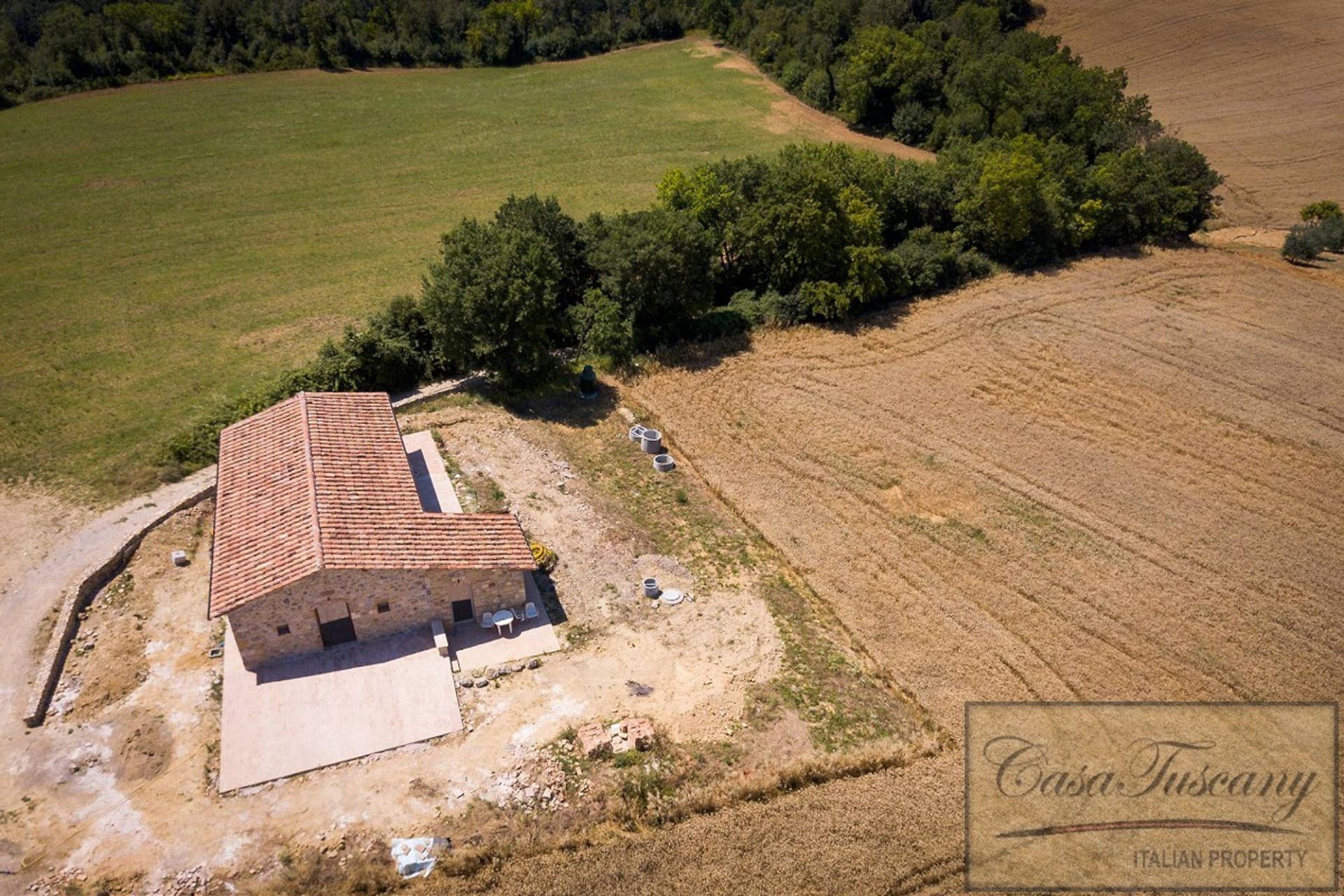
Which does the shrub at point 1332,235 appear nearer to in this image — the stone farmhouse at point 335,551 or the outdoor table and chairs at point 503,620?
the stone farmhouse at point 335,551

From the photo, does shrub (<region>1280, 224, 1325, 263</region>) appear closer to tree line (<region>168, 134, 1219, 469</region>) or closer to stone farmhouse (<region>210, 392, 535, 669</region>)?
tree line (<region>168, 134, 1219, 469</region>)

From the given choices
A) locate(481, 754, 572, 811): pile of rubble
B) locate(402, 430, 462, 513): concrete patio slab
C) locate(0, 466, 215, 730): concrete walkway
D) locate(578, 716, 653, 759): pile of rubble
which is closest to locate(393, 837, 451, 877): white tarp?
locate(481, 754, 572, 811): pile of rubble

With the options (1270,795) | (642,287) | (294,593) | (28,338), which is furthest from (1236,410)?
(28,338)

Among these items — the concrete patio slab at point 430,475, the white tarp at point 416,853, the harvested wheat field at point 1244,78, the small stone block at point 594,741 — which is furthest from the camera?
the harvested wheat field at point 1244,78

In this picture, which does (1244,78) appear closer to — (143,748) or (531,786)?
(531,786)

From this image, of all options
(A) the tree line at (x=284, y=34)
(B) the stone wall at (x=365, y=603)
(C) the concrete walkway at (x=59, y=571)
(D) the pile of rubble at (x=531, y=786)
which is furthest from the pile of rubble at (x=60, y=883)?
(A) the tree line at (x=284, y=34)
